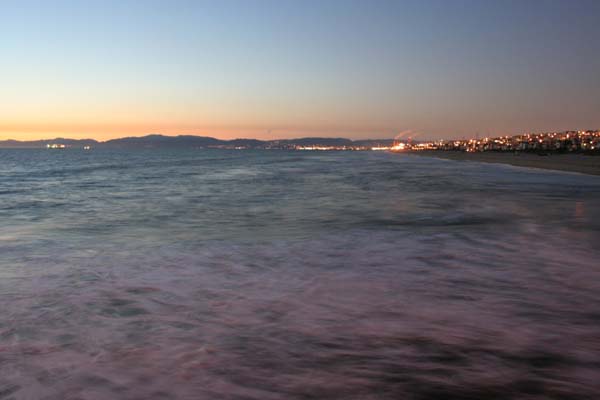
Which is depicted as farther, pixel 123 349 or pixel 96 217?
pixel 96 217

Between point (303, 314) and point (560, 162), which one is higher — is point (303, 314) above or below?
below

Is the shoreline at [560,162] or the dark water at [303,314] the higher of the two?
the shoreline at [560,162]

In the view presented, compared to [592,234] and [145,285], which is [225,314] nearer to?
[145,285]

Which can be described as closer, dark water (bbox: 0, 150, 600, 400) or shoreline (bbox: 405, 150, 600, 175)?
dark water (bbox: 0, 150, 600, 400)

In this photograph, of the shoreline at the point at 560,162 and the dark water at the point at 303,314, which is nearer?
the dark water at the point at 303,314

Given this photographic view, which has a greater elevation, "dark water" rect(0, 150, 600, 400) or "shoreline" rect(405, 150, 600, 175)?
"shoreline" rect(405, 150, 600, 175)

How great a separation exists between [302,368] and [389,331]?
3.88ft

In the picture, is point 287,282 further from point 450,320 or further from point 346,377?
point 346,377

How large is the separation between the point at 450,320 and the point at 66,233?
9.81 meters

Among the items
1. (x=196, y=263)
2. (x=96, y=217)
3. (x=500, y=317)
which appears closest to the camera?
(x=500, y=317)

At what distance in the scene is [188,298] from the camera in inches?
227

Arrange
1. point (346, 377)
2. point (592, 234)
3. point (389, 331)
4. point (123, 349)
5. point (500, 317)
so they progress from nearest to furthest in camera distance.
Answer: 1. point (346, 377)
2. point (123, 349)
3. point (389, 331)
4. point (500, 317)
5. point (592, 234)

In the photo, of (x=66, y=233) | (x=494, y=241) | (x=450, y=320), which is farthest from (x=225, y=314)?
(x=66, y=233)

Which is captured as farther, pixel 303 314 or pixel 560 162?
pixel 560 162
